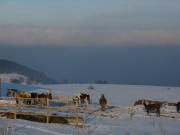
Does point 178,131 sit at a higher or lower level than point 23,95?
lower

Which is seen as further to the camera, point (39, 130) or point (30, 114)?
point (30, 114)

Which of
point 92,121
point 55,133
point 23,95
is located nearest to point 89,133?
point 55,133

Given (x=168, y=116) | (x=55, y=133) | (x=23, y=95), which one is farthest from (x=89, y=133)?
(x=23, y=95)

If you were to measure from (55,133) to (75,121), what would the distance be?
10.0 ft

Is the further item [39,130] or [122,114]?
[122,114]

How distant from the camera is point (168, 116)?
20.9m

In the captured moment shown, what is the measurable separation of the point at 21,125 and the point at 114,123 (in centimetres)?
499

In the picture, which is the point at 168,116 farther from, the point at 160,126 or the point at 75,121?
the point at 75,121

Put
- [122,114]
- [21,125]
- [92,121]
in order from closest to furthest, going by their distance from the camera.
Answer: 1. [21,125]
2. [92,121]
3. [122,114]

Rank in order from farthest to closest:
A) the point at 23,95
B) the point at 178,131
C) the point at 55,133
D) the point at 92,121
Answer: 1. the point at 23,95
2. the point at 92,121
3. the point at 178,131
4. the point at 55,133

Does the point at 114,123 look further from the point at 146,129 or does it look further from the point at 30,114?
the point at 30,114

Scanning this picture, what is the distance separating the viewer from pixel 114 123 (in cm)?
1772

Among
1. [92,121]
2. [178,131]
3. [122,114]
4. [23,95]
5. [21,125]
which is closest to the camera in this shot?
[21,125]

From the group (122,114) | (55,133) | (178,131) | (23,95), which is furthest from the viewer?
(23,95)
